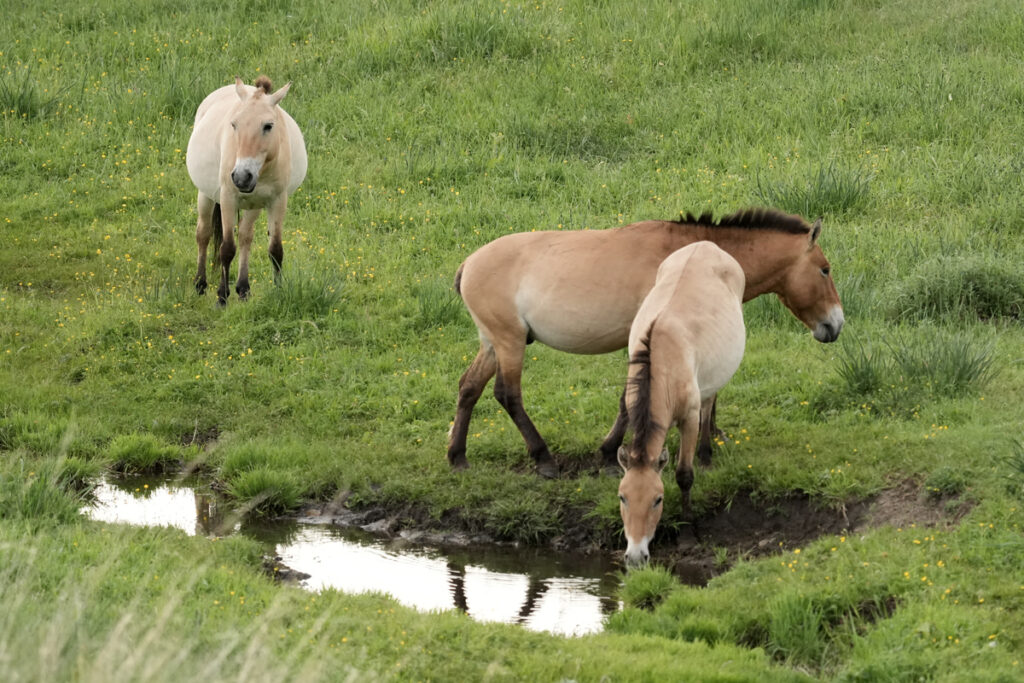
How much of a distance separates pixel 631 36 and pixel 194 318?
7.43 meters

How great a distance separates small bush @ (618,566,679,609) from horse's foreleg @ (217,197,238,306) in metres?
5.33

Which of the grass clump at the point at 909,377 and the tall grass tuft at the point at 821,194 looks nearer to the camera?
the grass clump at the point at 909,377

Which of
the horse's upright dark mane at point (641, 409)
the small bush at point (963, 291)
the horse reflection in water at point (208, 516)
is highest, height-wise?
the horse's upright dark mane at point (641, 409)

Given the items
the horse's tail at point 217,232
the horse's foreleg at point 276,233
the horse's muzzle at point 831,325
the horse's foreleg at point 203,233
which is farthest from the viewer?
the horse's tail at point 217,232

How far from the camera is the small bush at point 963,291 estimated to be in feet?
31.2

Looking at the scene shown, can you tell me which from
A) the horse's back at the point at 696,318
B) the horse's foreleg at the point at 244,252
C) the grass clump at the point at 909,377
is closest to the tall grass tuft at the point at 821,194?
the grass clump at the point at 909,377

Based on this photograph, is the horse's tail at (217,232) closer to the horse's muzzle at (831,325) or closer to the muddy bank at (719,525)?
the muddy bank at (719,525)

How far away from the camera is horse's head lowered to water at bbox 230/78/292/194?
31.2ft

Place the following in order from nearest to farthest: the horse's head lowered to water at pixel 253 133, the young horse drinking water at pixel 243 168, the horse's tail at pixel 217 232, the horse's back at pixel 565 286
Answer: the horse's back at pixel 565 286
the horse's head lowered to water at pixel 253 133
the young horse drinking water at pixel 243 168
the horse's tail at pixel 217 232

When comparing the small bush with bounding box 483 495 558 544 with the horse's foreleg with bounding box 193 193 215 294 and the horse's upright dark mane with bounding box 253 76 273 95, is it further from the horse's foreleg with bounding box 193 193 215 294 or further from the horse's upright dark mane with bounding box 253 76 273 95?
the horse's foreleg with bounding box 193 193 215 294

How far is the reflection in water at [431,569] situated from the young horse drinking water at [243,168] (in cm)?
298

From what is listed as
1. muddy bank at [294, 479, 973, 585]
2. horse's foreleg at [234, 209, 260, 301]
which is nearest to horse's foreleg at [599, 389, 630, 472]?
muddy bank at [294, 479, 973, 585]

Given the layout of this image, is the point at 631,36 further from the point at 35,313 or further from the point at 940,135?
the point at 35,313

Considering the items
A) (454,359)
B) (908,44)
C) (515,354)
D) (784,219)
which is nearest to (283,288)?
(454,359)
